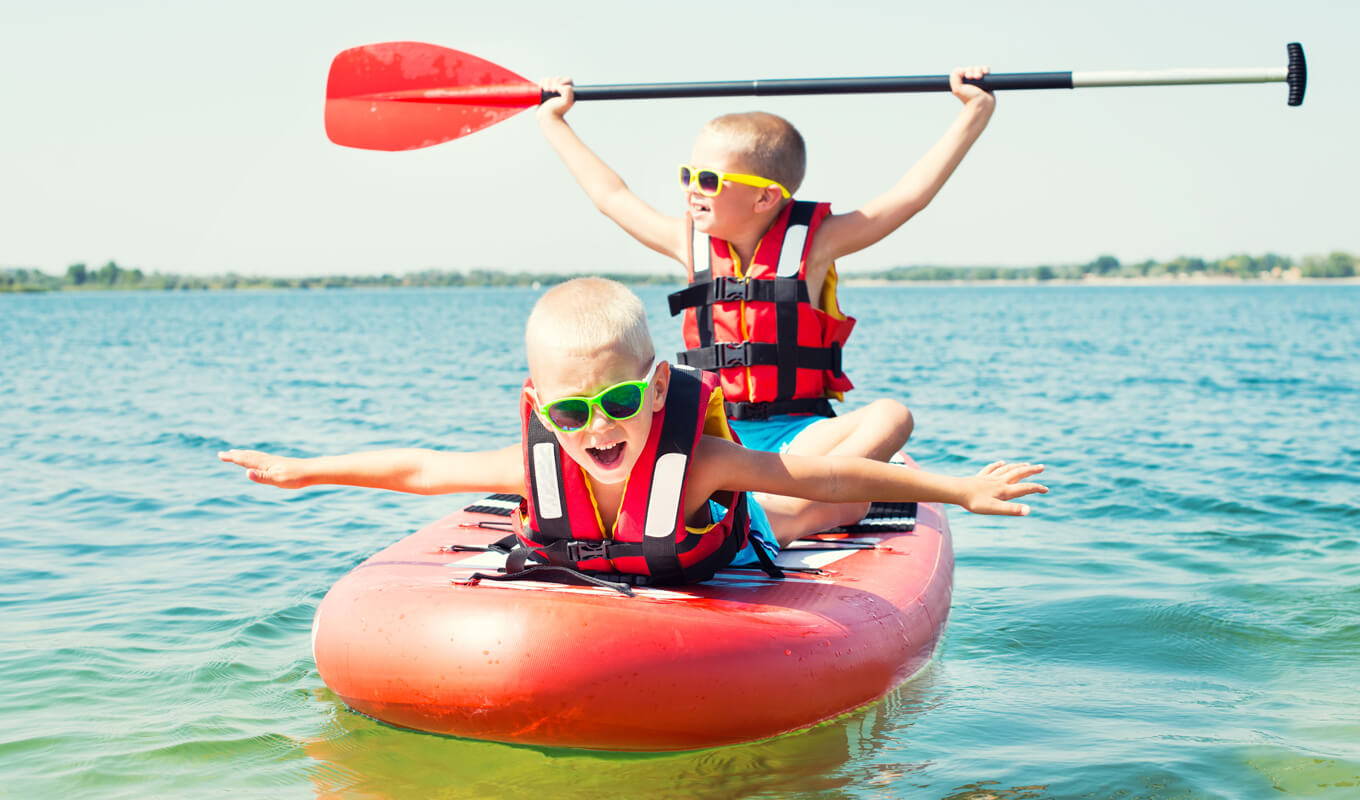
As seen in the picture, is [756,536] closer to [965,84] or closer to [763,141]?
[763,141]

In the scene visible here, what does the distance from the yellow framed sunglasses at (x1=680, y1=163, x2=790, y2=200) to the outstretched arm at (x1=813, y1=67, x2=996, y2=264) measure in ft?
1.04

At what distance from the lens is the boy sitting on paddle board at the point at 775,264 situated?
3930 millimetres

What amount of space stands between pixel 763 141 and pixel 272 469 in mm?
1951

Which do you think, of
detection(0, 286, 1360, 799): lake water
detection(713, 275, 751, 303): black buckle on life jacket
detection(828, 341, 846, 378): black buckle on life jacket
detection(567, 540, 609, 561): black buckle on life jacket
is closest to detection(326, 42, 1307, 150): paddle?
detection(713, 275, 751, 303): black buckle on life jacket

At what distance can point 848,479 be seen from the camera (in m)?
2.88

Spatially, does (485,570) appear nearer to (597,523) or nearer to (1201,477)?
(597,523)

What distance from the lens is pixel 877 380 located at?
56.1 ft

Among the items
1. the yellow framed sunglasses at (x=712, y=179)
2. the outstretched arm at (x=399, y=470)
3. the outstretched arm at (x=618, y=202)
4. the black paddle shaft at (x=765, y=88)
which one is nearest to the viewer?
the outstretched arm at (x=399, y=470)

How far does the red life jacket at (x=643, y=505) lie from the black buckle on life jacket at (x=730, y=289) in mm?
1017

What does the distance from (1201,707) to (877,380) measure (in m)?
13.6

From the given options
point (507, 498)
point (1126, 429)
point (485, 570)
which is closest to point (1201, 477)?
point (1126, 429)

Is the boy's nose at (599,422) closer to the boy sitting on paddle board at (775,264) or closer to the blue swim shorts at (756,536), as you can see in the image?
the blue swim shorts at (756,536)

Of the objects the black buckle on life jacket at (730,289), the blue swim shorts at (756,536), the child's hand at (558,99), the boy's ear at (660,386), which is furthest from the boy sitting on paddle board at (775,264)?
the boy's ear at (660,386)

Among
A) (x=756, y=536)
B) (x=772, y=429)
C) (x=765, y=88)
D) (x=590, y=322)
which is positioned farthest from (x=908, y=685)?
(x=765, y=88)
